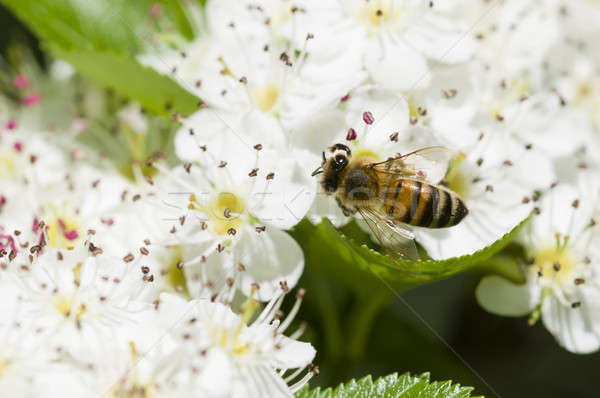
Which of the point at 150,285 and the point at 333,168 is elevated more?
the point at 333,168

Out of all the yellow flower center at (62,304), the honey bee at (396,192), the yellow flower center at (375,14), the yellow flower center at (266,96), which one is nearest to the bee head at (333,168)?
the honey bee at (396,192)

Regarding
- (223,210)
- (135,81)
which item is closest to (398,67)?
(223,210)

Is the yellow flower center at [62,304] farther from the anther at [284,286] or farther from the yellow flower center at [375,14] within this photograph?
the yellow flower center at [375,14]

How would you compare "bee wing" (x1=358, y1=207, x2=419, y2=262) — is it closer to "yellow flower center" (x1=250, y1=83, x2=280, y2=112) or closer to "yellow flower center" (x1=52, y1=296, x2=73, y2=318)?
"yellow flower center" (x1=250, y1=83, x2=280, y2=112)

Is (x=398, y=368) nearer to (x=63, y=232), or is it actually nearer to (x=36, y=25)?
(x=63, y=232)

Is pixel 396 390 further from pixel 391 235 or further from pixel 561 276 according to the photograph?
pixel 561 276

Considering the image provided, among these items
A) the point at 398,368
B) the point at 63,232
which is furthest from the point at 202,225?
the point at 398,368
